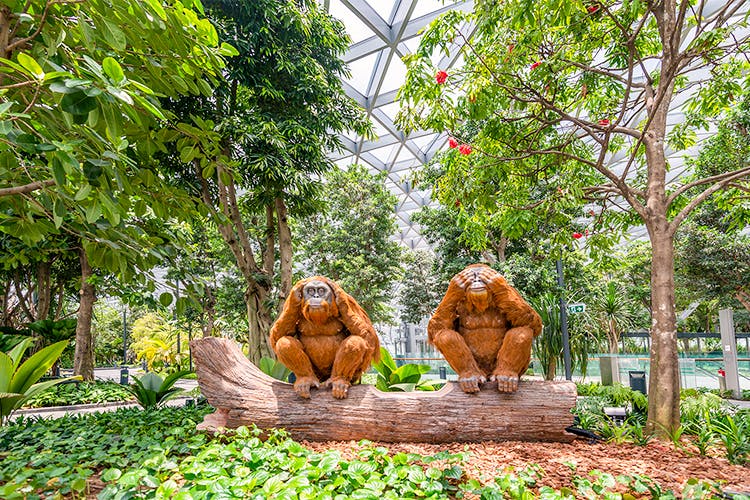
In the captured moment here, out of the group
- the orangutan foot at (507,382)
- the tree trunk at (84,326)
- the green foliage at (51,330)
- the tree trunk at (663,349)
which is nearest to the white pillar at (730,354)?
the tree trunk at (663,349)

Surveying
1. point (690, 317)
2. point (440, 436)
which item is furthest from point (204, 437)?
point (690, 317)

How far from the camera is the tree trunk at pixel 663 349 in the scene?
12.0 feet

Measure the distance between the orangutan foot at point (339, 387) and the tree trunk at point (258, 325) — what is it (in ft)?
13.8

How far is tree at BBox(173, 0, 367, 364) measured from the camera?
248 inches

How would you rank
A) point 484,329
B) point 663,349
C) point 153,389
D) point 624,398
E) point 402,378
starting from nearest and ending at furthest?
point 484,329 < point 663,349 < point 402,378 < point 624,398 < point 153,389

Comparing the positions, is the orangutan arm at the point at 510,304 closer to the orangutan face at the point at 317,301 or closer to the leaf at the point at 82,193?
the orangutan face at the point at 317,301

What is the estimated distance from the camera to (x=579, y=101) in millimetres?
4945

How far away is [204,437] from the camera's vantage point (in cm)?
322

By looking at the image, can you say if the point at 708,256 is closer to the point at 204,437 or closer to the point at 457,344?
the point at 457,344

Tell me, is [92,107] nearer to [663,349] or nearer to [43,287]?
[663,349]

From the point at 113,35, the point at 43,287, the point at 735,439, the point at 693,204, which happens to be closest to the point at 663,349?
the point at 735,439

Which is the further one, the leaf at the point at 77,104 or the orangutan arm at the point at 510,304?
the orangutan arm at the point at 510,304

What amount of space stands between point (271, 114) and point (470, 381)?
18.9 ft

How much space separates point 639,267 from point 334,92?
17.5 meters
